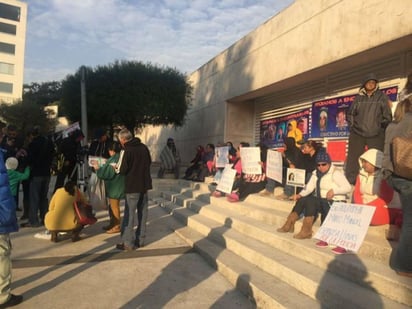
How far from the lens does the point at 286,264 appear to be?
4.66m

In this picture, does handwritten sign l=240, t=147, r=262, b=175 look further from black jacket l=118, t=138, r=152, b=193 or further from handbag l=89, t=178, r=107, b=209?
handbag l=89, t=178, r=107, b=209

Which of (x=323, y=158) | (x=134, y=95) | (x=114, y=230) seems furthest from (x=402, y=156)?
(x=134, y=95)

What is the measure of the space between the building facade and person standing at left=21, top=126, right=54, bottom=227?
62652mm

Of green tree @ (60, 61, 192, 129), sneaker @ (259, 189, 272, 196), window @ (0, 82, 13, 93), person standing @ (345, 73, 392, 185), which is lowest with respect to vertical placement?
sneaker @ (259, 189, 272, 196)

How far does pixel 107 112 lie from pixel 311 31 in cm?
963

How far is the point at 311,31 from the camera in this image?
949 centimetres

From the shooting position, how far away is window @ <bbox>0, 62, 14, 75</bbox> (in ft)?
210

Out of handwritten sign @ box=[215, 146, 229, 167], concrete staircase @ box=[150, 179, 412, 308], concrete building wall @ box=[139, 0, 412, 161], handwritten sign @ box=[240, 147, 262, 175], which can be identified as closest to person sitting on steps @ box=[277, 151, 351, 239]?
concrete staircase @ box=[150, 179, 412, 308]

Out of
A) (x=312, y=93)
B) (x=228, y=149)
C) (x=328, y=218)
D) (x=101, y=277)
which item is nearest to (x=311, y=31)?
(x=312, y=93)

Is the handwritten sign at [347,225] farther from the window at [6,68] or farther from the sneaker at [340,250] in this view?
the window at [6,68]

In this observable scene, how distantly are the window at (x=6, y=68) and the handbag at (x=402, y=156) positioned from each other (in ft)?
234

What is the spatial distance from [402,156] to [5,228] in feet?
12.7

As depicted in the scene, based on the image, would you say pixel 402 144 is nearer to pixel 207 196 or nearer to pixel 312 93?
pixel 207 196

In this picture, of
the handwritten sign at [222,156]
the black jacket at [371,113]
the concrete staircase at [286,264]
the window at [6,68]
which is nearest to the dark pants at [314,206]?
the concrete staircase at [286,264]
